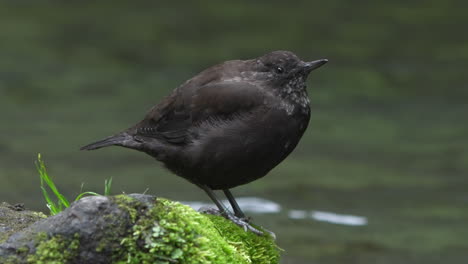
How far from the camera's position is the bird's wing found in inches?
208

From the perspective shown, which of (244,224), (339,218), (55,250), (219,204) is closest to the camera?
(55,250)

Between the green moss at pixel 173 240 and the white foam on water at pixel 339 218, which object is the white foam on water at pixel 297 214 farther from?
the green moss at pixel 173 240

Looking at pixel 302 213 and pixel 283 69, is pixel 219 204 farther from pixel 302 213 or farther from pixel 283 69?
pixel 302 213

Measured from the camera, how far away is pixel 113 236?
3631 millimetres

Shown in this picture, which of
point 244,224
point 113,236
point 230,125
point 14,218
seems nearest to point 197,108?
point 230,125

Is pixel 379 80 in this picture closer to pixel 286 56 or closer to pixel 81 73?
pixel 81 73

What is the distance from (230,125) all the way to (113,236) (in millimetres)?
1727

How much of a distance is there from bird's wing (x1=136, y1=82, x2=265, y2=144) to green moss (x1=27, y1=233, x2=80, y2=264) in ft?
6.13

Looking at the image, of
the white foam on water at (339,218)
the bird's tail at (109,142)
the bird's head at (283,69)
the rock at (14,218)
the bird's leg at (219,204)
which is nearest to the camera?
the rock at (14,218)

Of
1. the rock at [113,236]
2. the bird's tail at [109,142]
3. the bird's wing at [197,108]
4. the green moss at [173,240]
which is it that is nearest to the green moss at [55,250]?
the rock at [113,236]

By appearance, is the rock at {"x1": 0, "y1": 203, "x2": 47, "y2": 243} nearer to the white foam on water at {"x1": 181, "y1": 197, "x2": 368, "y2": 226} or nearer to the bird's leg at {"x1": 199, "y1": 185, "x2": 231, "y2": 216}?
the bird's leg at {"x1": 199, "y1": 185, "x2": 231, "y2": 216}

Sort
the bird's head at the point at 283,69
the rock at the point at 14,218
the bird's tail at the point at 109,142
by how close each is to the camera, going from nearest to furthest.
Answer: the rock at the point at 14,218, the bird's head at the point at 283,69, the bird's tail at the point at 109,142

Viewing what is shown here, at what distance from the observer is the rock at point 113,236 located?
142 inches

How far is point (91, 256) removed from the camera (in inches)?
142
